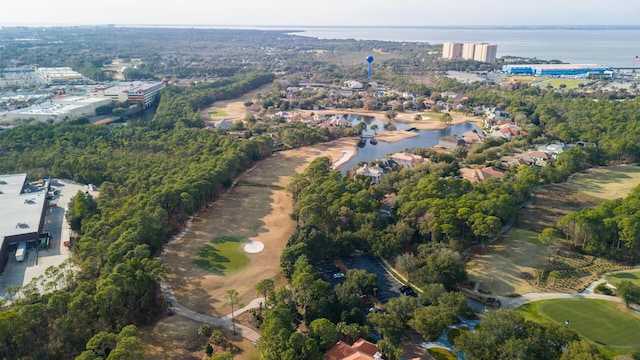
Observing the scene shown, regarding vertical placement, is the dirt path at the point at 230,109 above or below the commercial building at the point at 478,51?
below

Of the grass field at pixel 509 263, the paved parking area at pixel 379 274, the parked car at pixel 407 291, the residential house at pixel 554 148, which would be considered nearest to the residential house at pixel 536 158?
the residential house at pixel 554 148

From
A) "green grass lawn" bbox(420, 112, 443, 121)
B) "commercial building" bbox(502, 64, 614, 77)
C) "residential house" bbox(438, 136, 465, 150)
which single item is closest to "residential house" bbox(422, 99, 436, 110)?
"green grass lawn" bbox(420, 112, 443, 121)

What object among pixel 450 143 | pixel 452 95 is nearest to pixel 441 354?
pixel 450 143

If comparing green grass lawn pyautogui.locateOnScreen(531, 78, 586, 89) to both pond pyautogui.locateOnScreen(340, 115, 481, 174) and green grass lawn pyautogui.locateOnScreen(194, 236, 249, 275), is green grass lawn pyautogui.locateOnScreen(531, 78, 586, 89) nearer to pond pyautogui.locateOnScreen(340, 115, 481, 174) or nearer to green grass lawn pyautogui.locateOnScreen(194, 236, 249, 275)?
pond pyautogui.locateOnScreen(340, 115, 481, 174)

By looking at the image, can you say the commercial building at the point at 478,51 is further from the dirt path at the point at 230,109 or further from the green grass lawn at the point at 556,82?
the dirt path at the point at 230,109

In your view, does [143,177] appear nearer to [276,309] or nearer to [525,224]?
[276,309]

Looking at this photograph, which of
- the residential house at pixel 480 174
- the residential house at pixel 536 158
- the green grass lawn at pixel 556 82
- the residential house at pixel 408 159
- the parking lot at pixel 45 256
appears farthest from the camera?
the green grass lawn at pixel 556 82

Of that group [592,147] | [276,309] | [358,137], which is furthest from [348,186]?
[592,147]
